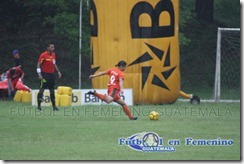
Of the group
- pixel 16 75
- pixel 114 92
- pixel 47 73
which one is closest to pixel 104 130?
pixel 114 92

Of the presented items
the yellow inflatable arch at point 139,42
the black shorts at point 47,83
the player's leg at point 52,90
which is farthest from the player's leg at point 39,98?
the yellow inflatable arch at point 139,42

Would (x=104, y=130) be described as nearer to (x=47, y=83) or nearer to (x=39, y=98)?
(x=39, y=98)

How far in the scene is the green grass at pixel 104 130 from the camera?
15609mm

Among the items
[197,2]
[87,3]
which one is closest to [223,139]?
[87,3]

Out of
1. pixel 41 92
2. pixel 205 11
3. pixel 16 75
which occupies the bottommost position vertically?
pixel 41 92

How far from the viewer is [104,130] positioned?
761 inches

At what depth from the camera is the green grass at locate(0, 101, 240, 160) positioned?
15609 millimetres

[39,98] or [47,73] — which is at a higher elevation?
[47,73]

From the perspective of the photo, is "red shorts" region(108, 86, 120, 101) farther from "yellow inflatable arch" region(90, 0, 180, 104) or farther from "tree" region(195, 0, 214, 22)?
"tree" region(195, 0, 214, 22)

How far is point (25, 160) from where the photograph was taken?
14.8 metres

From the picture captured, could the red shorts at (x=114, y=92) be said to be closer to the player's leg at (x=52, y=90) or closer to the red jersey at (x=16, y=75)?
the player's leg at (x=52, y=90)

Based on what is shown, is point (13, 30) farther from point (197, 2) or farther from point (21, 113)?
point (21, 113)

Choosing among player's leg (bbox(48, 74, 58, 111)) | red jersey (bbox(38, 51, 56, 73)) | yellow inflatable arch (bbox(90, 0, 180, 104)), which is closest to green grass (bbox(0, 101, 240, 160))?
player's leg (bbox(48, 74, 58, 111))

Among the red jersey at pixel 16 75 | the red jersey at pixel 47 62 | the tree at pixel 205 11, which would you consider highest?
the tree at pixel 205 11
